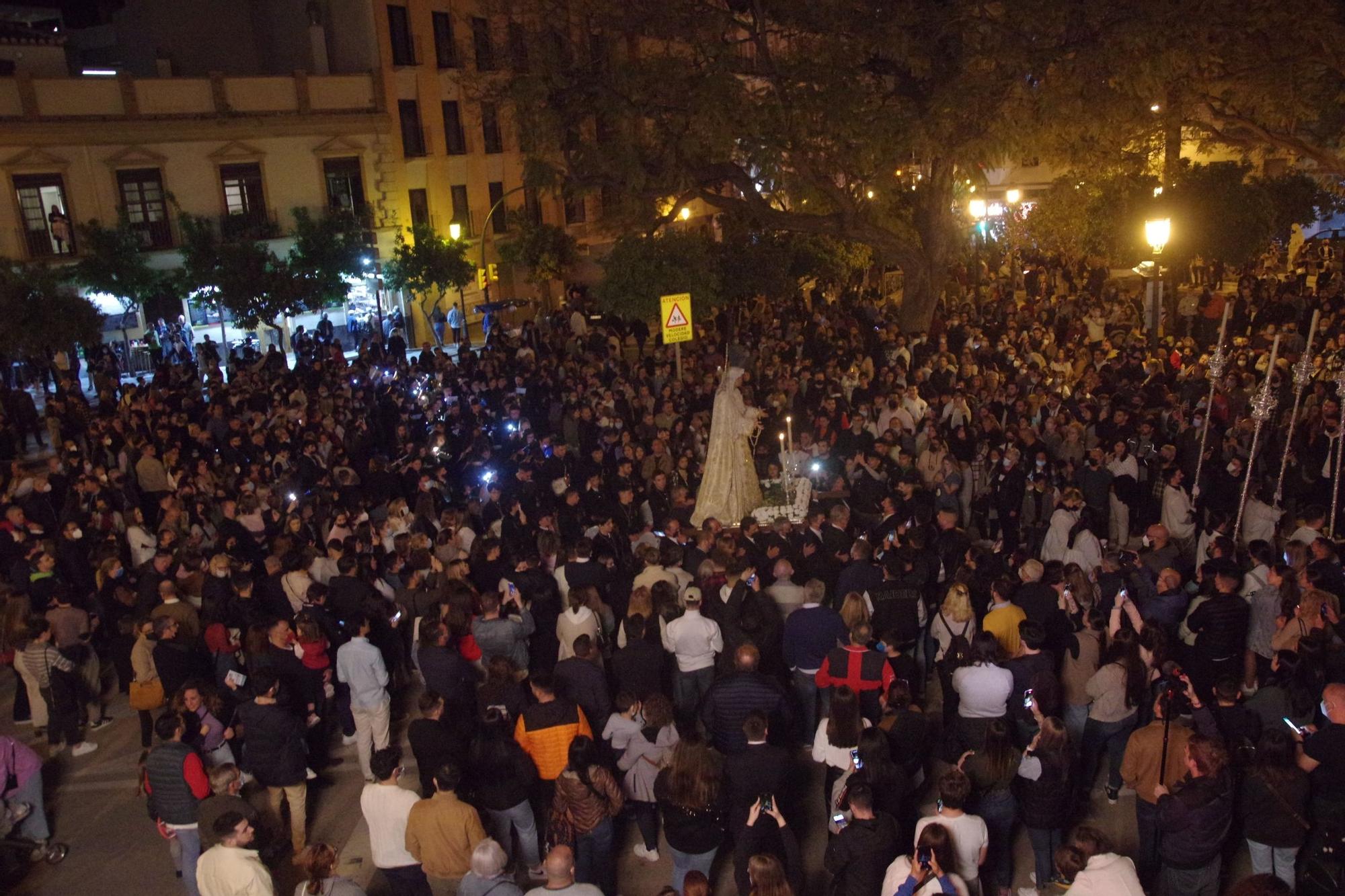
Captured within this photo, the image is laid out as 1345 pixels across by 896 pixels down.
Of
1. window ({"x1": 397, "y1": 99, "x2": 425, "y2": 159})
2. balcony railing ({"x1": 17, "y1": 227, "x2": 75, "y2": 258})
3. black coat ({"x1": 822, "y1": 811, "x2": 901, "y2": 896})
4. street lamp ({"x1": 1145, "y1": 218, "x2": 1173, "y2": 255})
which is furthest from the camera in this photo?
window ({"x1": 397, "y1": 99, "x2": 425, "y2": 159})

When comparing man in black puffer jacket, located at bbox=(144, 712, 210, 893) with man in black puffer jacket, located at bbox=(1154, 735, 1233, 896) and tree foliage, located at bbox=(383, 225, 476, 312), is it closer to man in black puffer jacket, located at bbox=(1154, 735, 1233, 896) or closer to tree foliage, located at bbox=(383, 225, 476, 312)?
man in black puffer jacket, located at bbox=(1154, 735, 1233, 896)

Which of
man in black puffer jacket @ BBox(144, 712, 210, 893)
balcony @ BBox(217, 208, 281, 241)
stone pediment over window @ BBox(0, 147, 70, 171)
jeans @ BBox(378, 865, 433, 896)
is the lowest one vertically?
jeans @ BBox(378, 865, 433, 896)

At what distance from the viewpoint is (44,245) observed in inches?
986

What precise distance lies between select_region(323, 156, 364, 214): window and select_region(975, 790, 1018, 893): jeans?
26531 mm

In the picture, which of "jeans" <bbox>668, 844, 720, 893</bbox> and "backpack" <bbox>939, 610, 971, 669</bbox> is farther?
"backpack" <bbox>939, 610, 971, 669</bbox>

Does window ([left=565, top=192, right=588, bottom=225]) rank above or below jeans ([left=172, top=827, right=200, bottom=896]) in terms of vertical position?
above

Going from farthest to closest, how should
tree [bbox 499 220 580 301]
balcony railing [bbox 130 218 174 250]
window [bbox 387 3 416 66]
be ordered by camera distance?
window [bbox 387 3 416 66], tree [bbox 499 220 580 301], balcony railing [bbox 130 218 174 250]

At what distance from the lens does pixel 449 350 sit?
29438 mm

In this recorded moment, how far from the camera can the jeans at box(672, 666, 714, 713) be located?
734 cm

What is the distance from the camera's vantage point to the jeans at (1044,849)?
234 inches

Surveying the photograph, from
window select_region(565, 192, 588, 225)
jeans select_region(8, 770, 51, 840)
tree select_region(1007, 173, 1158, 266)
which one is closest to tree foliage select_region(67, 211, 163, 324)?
window select_region(565, 192, 588, 225)

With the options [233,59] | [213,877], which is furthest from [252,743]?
[233,59]

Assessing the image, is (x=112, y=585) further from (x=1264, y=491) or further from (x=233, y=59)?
(x=233, y=59)

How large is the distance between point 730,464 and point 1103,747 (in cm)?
521
